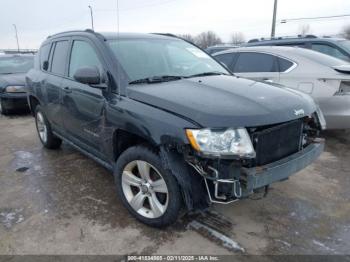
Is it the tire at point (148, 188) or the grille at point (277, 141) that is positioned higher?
the grille at point (277, 141)

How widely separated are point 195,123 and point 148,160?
1.97 feet

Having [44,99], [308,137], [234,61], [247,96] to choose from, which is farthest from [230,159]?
[234,61]

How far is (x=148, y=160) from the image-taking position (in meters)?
2.76

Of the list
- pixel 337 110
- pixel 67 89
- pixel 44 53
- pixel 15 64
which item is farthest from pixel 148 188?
pixel 15 64

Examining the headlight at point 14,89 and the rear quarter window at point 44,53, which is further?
the headlight at point 14,89

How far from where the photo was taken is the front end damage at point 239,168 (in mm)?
2398

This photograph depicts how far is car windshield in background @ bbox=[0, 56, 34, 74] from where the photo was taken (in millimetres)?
9227

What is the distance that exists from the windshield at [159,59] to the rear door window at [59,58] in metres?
1.08

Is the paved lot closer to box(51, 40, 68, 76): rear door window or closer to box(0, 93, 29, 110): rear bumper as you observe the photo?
box(51, 40, 68, 76): rear door window

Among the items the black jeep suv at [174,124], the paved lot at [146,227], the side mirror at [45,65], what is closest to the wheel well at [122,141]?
the black jeep suv at [174,124]

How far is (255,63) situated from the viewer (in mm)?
5840

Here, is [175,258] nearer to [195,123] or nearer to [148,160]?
[148,160]

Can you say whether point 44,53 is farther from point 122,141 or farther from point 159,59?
point 122,141

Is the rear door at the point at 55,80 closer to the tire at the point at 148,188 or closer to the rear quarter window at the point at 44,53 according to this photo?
the rear quarter window at the point at 44,53
